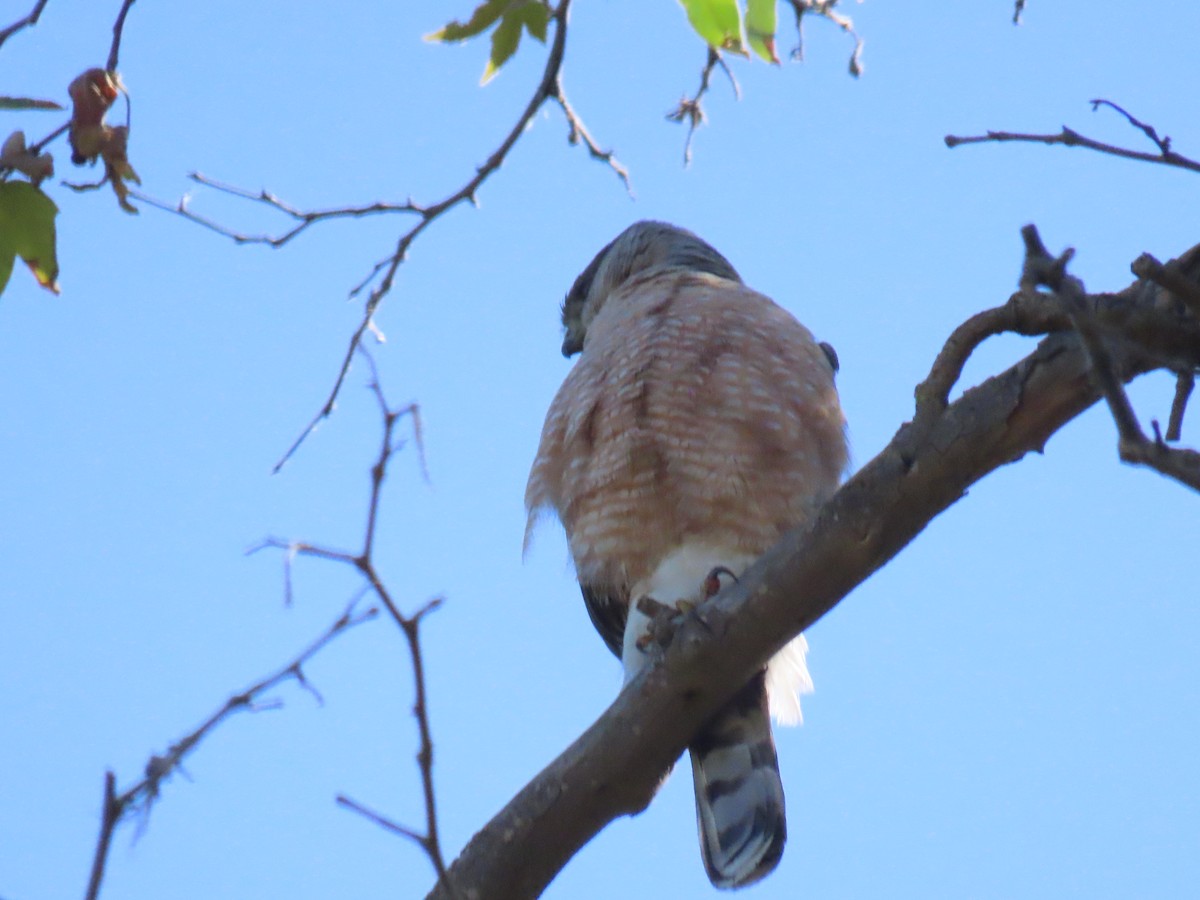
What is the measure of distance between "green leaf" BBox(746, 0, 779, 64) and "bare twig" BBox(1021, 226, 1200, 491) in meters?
0.90

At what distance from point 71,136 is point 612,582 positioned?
93.8 inches

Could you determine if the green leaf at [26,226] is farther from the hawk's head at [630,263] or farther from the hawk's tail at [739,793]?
the hawk's head at [630,263]

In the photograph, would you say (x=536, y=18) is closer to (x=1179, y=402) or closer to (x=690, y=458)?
(x=1179, y=402)

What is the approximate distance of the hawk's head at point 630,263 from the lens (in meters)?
5.84

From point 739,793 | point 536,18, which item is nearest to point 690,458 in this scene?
point 739,793

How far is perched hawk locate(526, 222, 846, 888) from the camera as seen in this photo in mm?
4352

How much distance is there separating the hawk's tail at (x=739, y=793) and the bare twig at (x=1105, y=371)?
210 cm

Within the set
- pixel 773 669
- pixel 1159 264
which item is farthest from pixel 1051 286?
pixel 773 669

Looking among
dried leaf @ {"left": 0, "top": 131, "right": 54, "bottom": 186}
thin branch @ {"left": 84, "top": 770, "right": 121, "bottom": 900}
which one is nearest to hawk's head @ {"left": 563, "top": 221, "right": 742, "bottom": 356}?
dried leaf @ {"left": 0, "top": 131, "right": 54, "bottom": 186}

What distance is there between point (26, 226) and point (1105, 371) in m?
1.75

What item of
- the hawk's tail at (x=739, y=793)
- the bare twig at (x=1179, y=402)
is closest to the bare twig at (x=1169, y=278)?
the bare twig at (x=1179, y=402)

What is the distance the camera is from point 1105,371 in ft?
5.74

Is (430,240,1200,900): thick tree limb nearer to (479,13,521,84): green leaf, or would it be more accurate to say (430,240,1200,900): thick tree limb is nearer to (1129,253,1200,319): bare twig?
(1129,253,1200,319): bare twig

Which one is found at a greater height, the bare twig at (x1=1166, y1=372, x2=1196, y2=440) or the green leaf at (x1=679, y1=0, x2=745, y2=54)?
the green leaf at (x1=679, y1=0, x2=745, y2=54)
